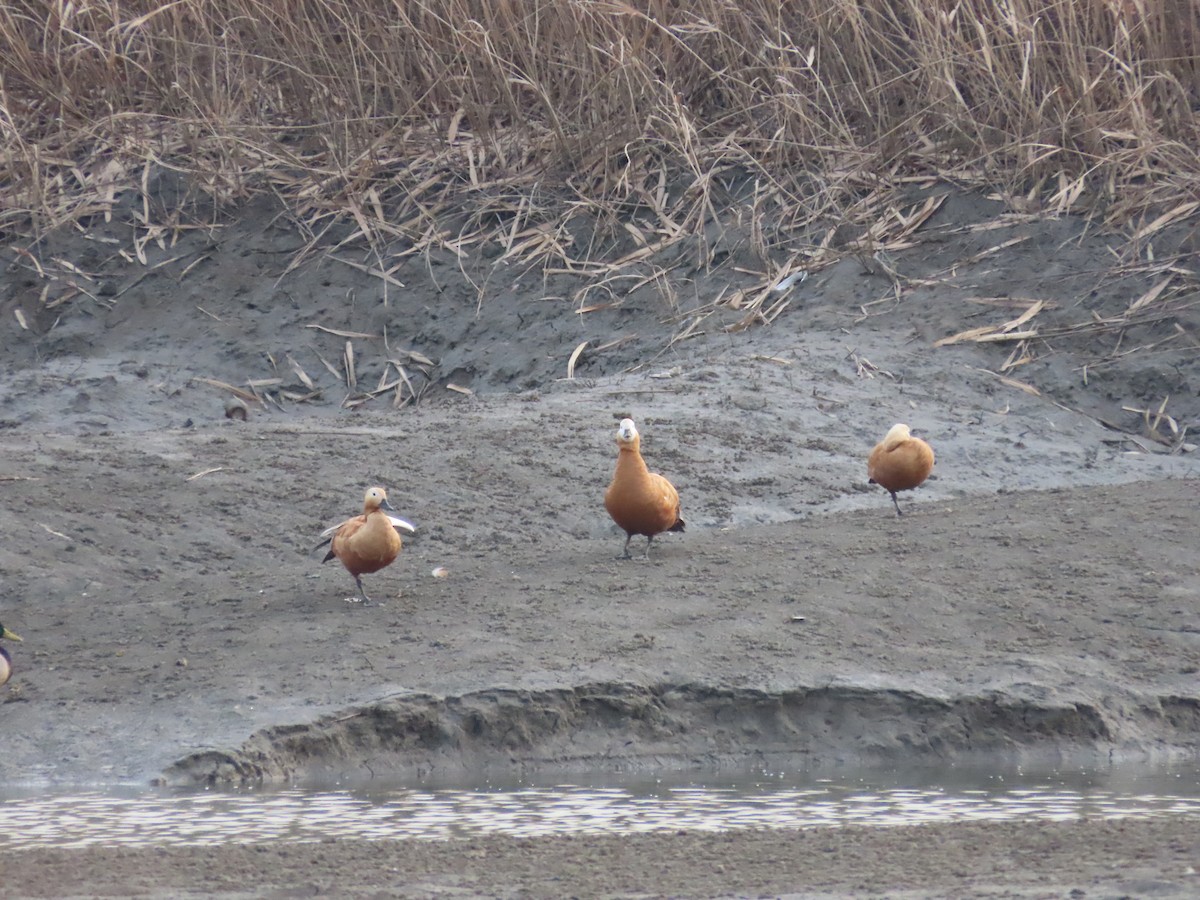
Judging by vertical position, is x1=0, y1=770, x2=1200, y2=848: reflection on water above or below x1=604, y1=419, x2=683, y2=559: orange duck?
below

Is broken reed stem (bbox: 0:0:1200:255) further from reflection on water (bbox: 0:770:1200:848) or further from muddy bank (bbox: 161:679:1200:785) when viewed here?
reflection on water (bbox: 0:770:1200:848)

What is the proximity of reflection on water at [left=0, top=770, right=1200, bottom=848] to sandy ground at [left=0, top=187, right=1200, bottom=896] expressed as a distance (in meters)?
0.20

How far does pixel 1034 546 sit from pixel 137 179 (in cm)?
752

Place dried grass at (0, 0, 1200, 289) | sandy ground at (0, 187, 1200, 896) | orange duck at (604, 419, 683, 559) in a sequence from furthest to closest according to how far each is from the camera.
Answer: dried grass at (0, 0, 1200, 289)
orange duck at (604, 419, 683, 559)
sandy ground at (0, 187, 1200, 896)

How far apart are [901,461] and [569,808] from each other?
311 cm

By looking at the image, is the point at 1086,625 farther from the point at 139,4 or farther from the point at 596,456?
the point at 139,4

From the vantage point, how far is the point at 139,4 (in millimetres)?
12578

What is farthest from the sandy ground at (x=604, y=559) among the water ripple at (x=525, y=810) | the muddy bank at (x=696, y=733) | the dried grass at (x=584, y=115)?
the dried grass at (x=584, y=115)

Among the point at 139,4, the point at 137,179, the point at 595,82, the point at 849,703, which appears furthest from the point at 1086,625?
the point at 139,4

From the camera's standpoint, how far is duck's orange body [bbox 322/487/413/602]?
6.20 metres

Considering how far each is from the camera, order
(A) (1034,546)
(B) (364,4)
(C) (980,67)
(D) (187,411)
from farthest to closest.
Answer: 1. (B) (364,4)
2. (C) (980,67)
3. (D) (187,411)
4. (A) (1034,546)

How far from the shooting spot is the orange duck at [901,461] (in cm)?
739

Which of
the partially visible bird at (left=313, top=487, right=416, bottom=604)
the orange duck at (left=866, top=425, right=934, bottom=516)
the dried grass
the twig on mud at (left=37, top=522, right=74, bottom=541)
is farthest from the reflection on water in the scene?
the dried grass

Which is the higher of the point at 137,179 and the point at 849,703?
the point at 137,179
